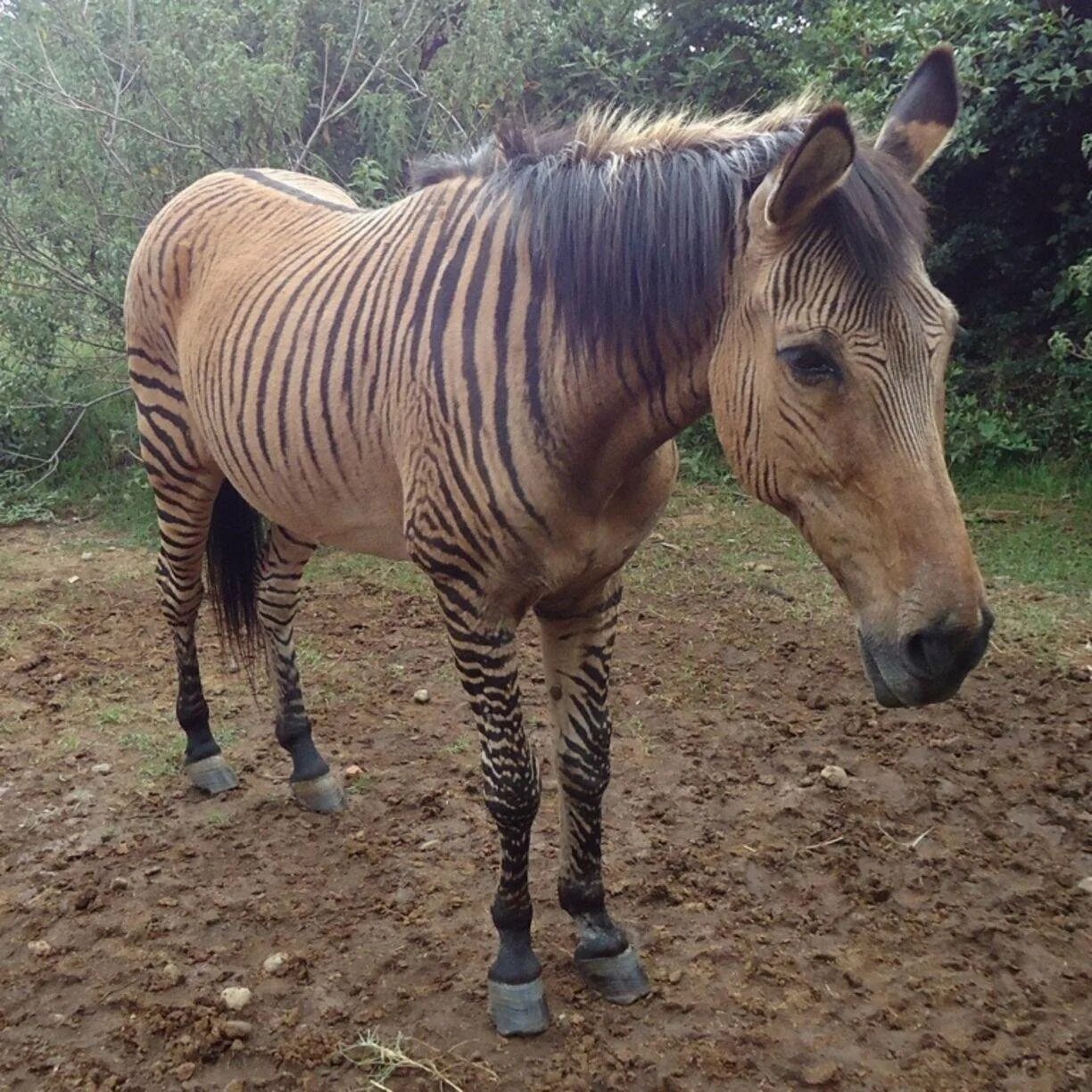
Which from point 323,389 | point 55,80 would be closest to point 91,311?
point 55,80

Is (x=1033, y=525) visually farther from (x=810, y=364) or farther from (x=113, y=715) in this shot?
(x=113, y=715)

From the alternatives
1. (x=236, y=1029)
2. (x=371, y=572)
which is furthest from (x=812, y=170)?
(x=371, y=572)

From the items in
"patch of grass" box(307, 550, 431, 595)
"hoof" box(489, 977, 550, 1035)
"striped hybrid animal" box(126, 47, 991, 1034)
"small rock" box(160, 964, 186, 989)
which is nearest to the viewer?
"striped hybrid animal" box(126, 47, 991, 1034)

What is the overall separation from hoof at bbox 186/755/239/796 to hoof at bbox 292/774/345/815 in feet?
1.11

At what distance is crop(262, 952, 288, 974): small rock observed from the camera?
2881 mm

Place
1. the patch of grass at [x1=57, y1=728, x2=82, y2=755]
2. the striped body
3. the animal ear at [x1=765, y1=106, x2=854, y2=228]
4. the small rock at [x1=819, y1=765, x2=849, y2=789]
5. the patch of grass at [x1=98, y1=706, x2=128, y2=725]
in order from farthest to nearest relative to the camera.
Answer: the patch of grass at [x1=98, y1=706, x2=128, y2=725], the patch of grass at [x1=57, y1=728, x2=82, y2=755], the small rock at [x1=819, y1=765, x2=849, y2=789], the striped body, the animal ear at [x1=765, y1=106, x2=854, y2=228]

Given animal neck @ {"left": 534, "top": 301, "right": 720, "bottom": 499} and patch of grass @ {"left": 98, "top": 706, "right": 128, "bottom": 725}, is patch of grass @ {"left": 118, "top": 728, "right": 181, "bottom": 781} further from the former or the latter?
animal neck @ {"left": 534, "top": 301, "right": 720, "bottom": 499}

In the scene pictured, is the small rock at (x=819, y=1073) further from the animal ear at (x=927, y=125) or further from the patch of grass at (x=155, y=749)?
the patch of grass at (x=155, y=749)

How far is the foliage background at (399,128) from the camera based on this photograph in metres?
6.48

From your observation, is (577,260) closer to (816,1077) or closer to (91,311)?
(816,1077)

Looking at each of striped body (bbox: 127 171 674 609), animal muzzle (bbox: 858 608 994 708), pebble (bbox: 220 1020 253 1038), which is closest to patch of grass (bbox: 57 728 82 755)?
striped body (bbox: 127 171 674 609)

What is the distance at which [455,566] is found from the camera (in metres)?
2.43

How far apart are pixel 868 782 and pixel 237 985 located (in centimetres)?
241

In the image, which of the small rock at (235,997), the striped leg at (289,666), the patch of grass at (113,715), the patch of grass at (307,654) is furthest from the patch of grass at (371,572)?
the small rock at (235,997)
